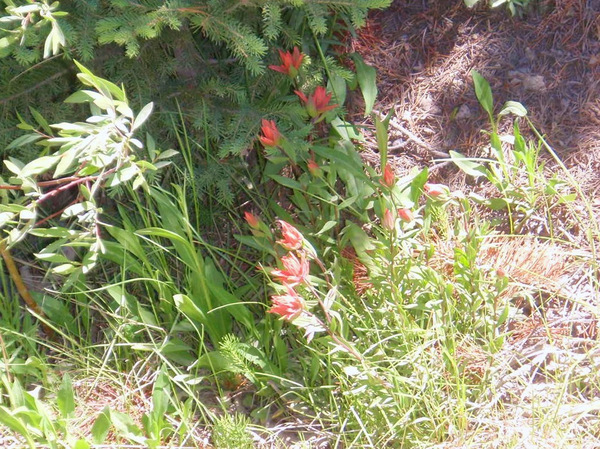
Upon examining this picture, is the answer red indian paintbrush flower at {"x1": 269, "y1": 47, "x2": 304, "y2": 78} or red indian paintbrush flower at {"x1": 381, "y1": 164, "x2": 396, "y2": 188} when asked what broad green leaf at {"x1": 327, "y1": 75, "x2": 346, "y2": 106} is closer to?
red indian paintbrush flower at {"x1": 269, "y1": 47, "x2": 304, "y2": 78}

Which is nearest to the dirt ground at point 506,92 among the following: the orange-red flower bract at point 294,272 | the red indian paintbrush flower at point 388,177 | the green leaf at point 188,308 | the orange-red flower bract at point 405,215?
the orange-red flower bract at point 405,215

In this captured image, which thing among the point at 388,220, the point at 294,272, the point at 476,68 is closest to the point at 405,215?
the point at 388,220

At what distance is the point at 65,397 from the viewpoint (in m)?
2.06

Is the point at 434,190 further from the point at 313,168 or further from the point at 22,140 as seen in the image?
the point at 22,140

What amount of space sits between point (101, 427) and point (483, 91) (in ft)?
5.55

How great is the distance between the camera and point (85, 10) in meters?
2.12

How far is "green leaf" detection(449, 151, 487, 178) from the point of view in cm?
244

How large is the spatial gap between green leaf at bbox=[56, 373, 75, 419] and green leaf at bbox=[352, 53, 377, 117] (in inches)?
53.1

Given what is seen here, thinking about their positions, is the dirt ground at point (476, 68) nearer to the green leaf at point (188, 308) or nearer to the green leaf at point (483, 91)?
the green leaf at point (483, 91)

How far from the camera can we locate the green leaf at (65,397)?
2.05 metres

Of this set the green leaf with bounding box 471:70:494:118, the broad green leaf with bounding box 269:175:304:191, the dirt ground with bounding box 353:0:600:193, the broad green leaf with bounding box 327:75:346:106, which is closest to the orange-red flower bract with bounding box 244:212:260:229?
the broad green leaf with bounding box 269:175:304:191

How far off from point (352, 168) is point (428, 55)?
2.28 feet

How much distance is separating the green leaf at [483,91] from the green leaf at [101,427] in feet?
5.31

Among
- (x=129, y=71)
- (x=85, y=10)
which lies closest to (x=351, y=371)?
(x=129, y=71)
